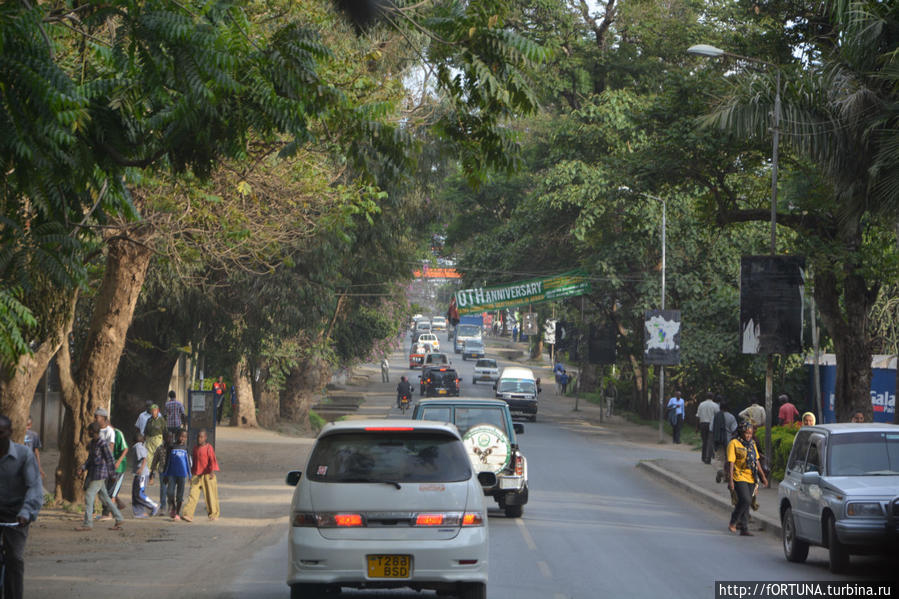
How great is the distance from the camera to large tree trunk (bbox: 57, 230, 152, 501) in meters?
18.0

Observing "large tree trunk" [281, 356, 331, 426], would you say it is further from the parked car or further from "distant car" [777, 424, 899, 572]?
"distant car" [777, 424, 899, 572]

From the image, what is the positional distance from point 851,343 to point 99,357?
1508 centimetres

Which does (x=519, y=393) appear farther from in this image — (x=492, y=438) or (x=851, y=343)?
(x=492, y=438)

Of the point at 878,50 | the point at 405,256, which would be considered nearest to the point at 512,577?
the point at 878,50

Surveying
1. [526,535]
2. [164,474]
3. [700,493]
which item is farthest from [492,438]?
[700,493]

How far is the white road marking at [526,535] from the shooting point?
14.5m

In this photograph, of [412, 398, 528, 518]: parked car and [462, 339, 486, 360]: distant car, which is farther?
[462, 339, 486, 360]: distant car

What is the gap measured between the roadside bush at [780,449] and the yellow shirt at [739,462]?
662 centimetres

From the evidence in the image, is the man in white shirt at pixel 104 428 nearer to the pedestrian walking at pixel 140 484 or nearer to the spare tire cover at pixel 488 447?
the pedestrian walking at pixel 140 484

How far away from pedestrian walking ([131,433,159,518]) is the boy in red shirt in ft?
2.29

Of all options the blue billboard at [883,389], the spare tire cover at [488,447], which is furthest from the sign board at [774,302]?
the blue billboard at [883,389]

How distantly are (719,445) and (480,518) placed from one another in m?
16.0

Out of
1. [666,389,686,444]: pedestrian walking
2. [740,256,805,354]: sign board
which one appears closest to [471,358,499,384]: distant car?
[666,389,686,444]: pedestrian walking

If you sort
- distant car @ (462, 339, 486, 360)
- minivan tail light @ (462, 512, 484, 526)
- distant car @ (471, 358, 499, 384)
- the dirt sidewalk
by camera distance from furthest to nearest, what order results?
1. distant car @ (462, 339, 486, 360)
2. distant car @ (471, 358, 499, 384)
3. the dirt sidewalk
4. minivan tail light @ (462, 512, 484, 526)
